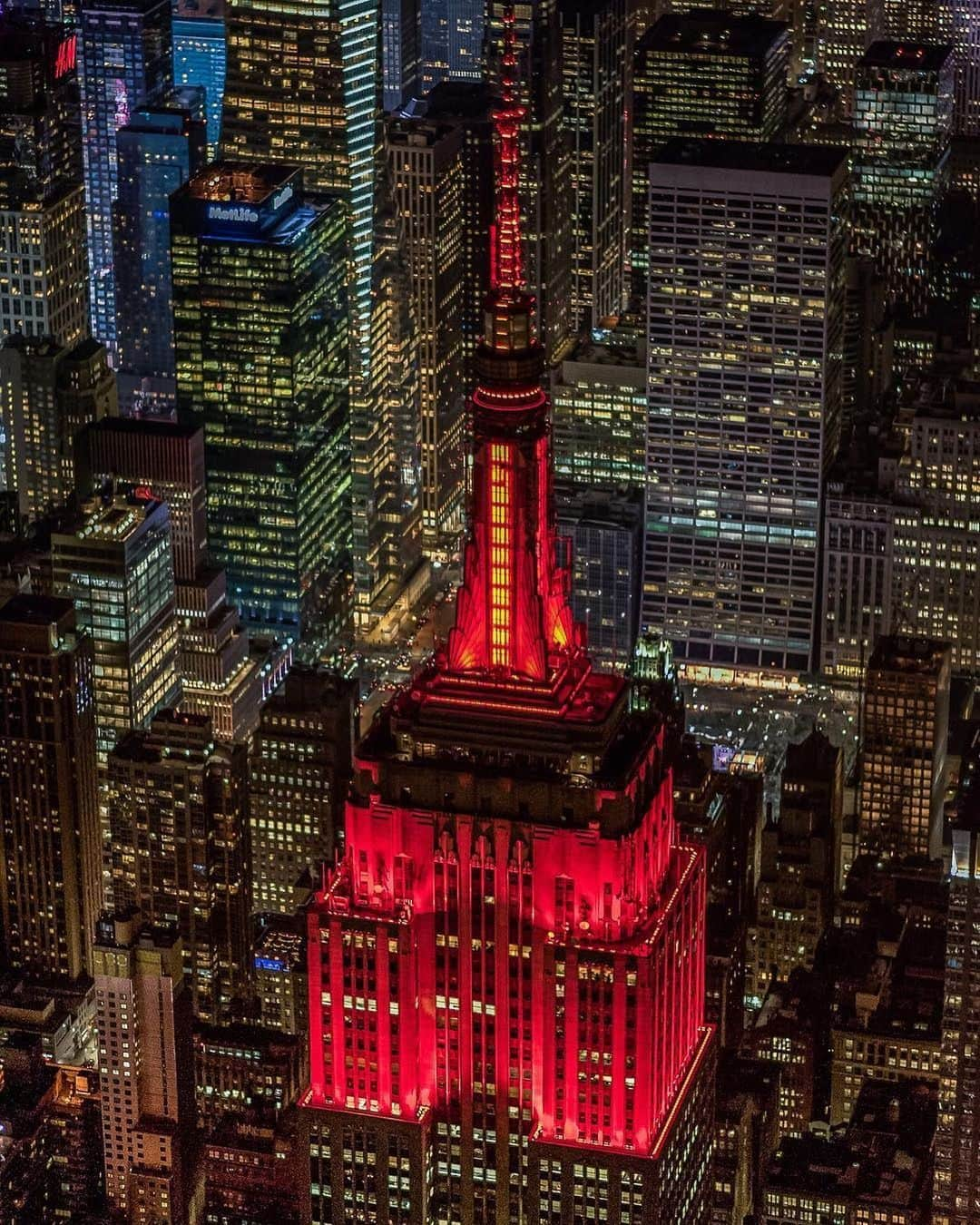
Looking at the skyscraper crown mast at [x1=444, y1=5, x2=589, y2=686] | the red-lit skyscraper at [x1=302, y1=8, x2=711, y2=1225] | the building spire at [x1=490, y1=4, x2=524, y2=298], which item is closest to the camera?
the building spire at [x1=490, y1=4, x2=524, y2=298]

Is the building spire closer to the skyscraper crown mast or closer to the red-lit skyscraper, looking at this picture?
the skyscraper crown mast

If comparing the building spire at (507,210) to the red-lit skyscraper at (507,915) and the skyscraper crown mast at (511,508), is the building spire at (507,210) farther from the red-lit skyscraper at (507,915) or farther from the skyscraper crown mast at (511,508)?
the red-lit skyscraper at (507,915)

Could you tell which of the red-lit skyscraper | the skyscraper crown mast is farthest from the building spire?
the red-lit skyscraper

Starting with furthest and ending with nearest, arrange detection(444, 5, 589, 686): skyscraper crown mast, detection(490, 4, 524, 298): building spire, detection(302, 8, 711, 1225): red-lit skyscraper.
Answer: detection(302, 8, 711, 1225): red-lit skyscraper → detection(444, 5, 589, 686): skyscraper crown mast → detection(490, 4, 524, 298): building spire

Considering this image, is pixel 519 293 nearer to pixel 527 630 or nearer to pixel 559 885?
pixel 527 630

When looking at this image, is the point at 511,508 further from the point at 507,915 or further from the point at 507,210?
the point at 507,915

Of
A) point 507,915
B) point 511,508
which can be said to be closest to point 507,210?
point 511,508
